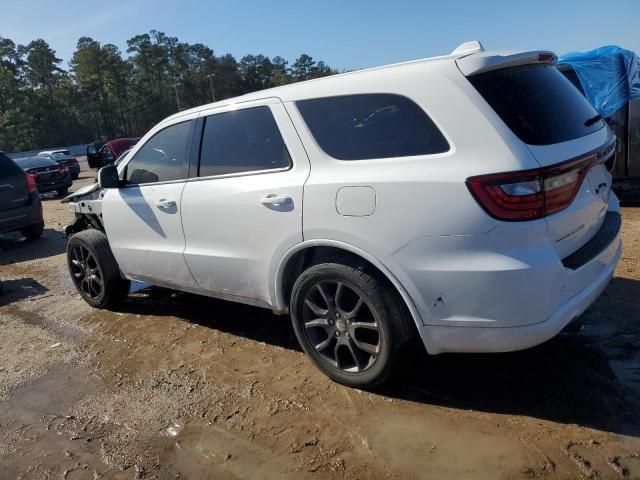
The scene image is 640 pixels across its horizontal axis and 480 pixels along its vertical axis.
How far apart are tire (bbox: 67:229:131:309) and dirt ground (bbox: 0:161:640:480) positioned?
642 millimetres

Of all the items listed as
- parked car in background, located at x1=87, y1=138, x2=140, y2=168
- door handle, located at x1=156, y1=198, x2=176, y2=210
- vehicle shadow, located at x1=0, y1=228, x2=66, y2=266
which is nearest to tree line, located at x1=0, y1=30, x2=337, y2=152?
parked car in background, located at x1=87, y1=138, x2=140, y2=168

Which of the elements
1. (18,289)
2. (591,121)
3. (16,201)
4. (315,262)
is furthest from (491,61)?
(16,201)

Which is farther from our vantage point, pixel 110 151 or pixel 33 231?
pixel 110 151

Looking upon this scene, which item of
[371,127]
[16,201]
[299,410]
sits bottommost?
[299,410]

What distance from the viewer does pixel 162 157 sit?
14.4 feet

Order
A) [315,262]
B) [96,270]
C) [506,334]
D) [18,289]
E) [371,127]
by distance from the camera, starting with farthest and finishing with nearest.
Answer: [18,289] < [96,270] < [315,262] < [371,127] < [506,334]

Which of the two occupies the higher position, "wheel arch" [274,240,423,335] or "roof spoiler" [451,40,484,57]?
"roof spoiler" [451,40,484,57]

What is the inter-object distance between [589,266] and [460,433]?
3.69 feet

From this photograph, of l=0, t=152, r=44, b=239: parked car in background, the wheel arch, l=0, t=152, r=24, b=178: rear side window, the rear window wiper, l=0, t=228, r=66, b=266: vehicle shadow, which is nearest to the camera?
the wheel arch

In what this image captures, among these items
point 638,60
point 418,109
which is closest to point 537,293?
point 418,109

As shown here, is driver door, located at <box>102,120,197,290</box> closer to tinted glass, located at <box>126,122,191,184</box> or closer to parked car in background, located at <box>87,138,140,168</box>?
tinted glass, located at <box>126,122,191,184</box>

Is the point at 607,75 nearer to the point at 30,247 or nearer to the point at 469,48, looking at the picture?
the point at 469,48

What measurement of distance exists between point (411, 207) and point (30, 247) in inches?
344

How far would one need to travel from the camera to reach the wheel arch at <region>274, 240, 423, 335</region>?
288cm
